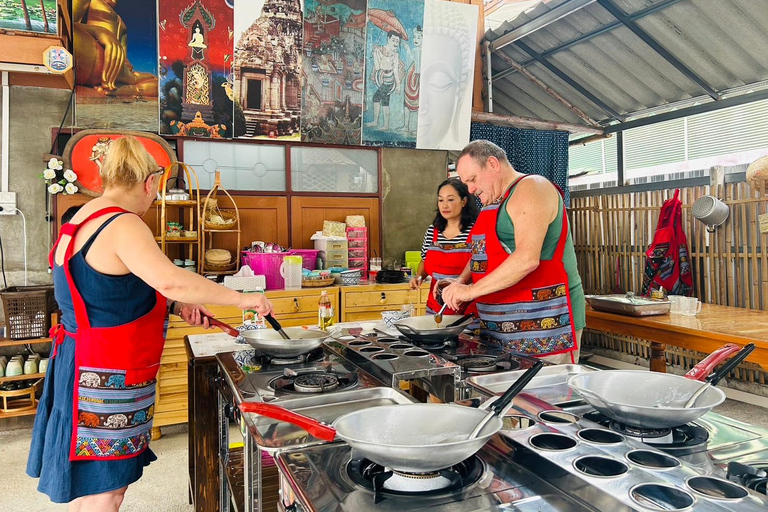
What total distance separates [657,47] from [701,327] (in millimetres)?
2952

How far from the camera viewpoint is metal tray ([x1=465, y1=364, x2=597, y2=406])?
146 centimetres

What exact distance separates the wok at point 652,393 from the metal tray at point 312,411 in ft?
1.61

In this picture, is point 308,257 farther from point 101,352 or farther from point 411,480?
point 411,480

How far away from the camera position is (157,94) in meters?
4.65

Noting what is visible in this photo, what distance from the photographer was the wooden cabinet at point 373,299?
490 centimetres

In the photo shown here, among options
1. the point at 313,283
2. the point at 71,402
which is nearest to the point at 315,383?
the point at 71,402

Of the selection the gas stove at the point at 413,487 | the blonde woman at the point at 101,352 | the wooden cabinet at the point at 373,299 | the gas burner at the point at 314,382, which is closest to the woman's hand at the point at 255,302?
the blonde woman at the point at 101,352

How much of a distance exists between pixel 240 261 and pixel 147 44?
6.70 ft

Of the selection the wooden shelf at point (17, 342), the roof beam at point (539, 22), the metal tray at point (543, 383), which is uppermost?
the roof beam at point (539, 22)

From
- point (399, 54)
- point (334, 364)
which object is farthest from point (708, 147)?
point (334, 364)

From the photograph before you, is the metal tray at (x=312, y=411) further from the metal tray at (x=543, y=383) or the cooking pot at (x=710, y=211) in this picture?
the cooking pot at (x=710, y=211)

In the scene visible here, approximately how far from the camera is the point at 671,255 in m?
5.30

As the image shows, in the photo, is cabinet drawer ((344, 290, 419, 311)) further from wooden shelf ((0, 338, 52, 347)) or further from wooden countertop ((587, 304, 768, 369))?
wooden shelf ((0, 338, 52, 347))

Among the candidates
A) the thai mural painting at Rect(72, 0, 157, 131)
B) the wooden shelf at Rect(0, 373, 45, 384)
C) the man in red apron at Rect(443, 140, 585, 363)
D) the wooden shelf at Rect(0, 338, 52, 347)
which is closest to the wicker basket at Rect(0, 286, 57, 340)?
the wooden shelf at Rect(0, 338, 52, 347)
